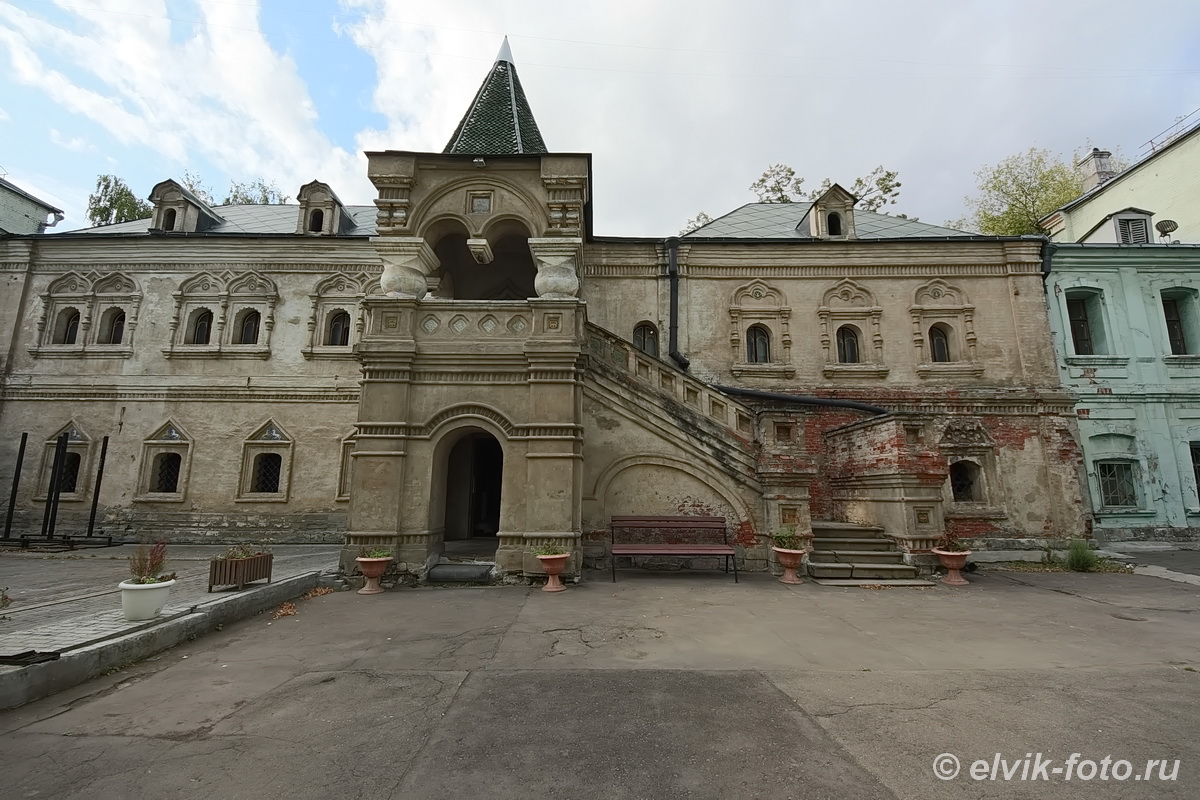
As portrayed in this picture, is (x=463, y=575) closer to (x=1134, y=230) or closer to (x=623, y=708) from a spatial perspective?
(x=623, y=708)

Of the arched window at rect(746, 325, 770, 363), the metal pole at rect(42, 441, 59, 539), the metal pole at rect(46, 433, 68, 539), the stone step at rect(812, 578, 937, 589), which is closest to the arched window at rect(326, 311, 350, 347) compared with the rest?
the metal pole at rect(46, 433, 68, 539)

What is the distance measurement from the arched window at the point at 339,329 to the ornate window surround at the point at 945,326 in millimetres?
16452

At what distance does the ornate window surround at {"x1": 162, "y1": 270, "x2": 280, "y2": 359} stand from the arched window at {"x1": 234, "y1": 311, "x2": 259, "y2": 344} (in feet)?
0.61

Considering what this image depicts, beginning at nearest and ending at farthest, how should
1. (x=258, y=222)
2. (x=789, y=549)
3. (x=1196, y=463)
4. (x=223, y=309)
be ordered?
(x=789, y=549) → (x=1196, y=463) → (x=223, y=309) → (x=258, y=222)

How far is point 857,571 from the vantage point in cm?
921

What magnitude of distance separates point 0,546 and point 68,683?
13.7 m

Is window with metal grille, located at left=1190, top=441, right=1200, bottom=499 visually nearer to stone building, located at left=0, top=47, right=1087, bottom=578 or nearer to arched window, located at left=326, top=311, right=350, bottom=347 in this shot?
stone building, located at left=0, top=47, right=1087, bottom=578

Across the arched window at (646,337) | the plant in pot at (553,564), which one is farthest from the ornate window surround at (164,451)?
the arched window at (646,337)

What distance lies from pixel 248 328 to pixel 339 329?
2875 mm

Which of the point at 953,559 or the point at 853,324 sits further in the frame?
the point at 853,324

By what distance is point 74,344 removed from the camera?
1571 centimetres

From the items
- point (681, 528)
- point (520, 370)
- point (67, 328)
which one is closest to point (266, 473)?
point (67, 328)

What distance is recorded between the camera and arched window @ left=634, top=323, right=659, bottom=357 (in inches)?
591

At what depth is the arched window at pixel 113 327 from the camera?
15.8 m
